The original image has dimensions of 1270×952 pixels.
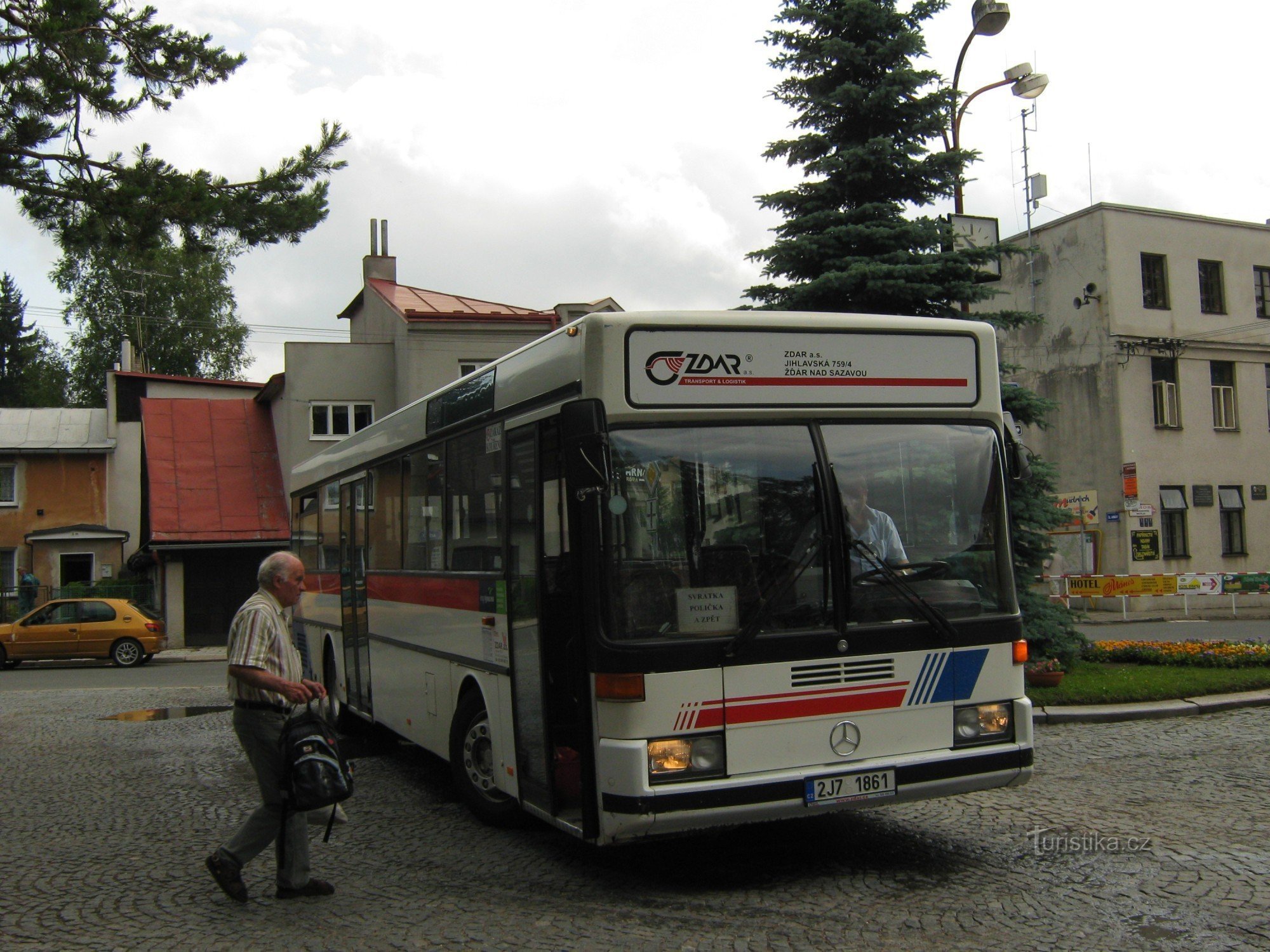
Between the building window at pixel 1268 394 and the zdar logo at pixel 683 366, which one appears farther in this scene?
the building window at pixel 1268 394

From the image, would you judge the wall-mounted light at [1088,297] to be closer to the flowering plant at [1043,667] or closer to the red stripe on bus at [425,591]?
the flowering plant at [1043,667]

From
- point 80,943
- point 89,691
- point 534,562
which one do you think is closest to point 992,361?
point 534,562

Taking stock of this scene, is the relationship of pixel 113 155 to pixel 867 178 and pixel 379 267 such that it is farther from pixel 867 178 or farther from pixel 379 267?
pixel 379 267

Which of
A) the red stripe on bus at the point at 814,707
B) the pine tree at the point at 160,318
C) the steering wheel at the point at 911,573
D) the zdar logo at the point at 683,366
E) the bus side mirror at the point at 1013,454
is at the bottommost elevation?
the red stripe on bus at the point at 814,707

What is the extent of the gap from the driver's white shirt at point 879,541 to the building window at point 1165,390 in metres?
31.4

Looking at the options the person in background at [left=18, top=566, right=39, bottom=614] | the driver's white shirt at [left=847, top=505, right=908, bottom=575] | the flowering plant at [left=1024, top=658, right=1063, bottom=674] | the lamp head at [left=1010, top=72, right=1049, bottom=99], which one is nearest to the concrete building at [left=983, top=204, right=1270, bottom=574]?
the lamp head at [left=1010, top=72, right=1049, bottom=99]

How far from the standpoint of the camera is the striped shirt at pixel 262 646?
5.89 meters

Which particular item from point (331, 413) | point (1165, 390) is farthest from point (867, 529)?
point (331, 413)

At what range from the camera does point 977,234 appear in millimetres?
15688

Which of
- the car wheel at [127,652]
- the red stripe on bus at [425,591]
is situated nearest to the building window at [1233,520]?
the car wheel at [127,652]

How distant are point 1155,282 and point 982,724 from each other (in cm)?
3270

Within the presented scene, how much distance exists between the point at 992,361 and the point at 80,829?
22.1ft

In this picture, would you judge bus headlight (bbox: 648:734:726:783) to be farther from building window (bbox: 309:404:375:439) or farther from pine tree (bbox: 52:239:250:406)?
pine tree (bbox: 52:239:250:406)

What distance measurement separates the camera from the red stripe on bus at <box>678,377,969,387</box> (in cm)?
616
